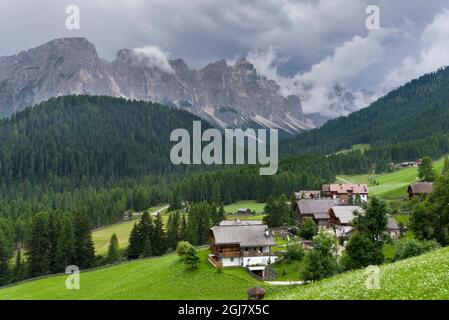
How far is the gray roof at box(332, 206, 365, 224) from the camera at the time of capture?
98.7 metres

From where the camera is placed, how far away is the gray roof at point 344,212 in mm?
98738

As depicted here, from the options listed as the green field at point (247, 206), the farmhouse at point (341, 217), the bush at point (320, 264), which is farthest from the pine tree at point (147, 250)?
the green field at point (247, 206)

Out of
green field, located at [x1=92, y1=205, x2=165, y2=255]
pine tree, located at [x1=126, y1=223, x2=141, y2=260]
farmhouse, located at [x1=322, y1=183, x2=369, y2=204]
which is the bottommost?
green field, located at [x1=92, y1=205, x2=165, y2=255]

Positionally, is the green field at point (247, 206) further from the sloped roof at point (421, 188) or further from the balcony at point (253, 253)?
the balcony at point (253, 253)

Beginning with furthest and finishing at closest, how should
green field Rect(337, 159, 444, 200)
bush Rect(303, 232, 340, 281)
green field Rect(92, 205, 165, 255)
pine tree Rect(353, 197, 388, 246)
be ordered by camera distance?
green field Rect(337, 159, 444, 200), green field Rect(92, 205, 165, 255), pine tree Rect(353, 197, 388, 246), bush Rect(303, 232, 340, 281)

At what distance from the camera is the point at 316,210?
113 meters

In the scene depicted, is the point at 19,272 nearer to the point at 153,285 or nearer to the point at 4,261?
the point at 4,261

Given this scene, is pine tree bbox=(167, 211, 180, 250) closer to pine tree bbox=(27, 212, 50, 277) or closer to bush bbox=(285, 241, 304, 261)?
pine tree bbox=(27, 212, 50, 277)

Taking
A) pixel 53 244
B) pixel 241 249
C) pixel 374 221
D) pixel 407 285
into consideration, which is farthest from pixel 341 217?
pixel 407 285

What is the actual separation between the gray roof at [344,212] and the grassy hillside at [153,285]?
124 ft

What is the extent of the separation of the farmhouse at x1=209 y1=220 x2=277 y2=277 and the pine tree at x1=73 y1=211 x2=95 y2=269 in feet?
109

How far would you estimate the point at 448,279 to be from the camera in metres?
24.0

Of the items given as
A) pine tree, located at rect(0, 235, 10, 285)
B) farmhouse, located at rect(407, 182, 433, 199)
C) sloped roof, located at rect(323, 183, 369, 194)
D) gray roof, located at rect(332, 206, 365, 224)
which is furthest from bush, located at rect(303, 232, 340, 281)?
sloped roof, located at rect(323, 183, 369, 194)
